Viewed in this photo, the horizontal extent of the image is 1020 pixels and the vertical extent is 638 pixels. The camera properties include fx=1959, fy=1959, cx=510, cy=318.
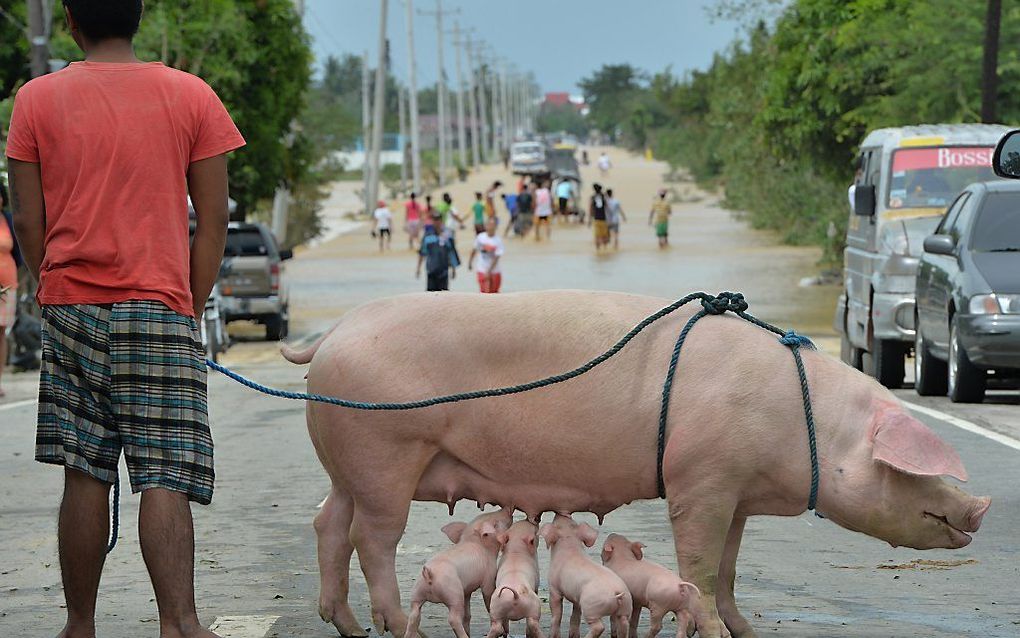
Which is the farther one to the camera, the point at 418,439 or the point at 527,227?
the point at 527,227

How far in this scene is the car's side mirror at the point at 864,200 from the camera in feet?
60.6

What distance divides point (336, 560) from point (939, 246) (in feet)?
31.5

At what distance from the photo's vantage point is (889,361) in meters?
17.9

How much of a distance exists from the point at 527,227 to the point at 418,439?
52.7m

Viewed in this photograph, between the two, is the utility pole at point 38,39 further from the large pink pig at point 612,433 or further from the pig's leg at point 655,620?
the pig's leg at point 655,620

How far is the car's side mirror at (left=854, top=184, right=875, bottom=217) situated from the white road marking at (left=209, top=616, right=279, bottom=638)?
41.3 feet

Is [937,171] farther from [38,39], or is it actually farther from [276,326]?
[276,326]

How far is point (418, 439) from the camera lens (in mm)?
6203

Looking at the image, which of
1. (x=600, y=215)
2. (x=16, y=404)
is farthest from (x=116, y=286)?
(x=600, y=215)

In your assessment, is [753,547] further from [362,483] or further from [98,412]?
[98,412]

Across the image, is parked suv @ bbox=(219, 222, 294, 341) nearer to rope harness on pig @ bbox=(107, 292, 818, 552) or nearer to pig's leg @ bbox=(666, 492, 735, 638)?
rope harness on pig @ bbox=(107, 292, 818, 552)

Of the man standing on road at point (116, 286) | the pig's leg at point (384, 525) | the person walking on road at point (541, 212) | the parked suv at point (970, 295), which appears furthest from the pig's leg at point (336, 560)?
the person walking on road at point (541, 212)

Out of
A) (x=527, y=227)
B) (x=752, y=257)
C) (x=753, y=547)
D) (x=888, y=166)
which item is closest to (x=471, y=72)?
(x=527, y=227)

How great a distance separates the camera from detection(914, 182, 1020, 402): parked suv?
1477 centimetres
